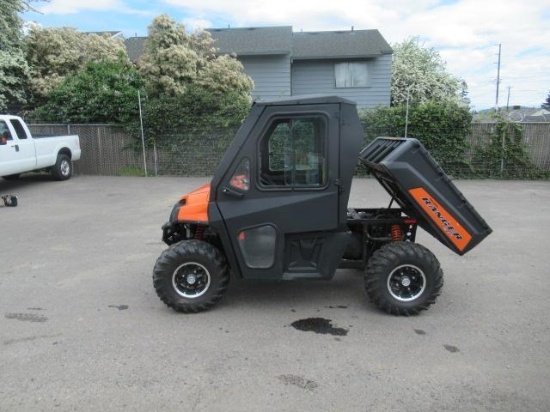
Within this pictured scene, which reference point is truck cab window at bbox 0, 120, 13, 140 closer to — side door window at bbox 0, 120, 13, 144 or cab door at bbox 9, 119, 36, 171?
side door window at bbox 0, 120, 13, 144

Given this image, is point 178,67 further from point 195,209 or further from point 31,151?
point 195,209

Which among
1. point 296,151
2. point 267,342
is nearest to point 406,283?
point 267,342

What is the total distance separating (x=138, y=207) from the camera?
9.91 m

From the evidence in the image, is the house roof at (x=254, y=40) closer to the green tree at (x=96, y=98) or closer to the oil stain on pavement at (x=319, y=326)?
the green tree at (x=96, y=98)

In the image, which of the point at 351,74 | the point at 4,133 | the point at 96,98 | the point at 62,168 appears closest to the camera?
the point at 4,133

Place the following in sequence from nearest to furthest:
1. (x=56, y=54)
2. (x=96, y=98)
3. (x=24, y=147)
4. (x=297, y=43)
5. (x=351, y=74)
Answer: (x=24, y=147), (x=96, y=98), (x=56, y=54), (x=351, y=74), (x=297, y=43)

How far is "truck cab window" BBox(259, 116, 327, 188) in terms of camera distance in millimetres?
4270

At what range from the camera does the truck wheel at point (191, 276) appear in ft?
14.6

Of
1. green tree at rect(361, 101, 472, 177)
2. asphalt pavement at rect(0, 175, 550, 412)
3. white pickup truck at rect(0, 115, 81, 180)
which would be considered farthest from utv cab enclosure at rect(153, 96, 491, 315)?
green tree at rect(361, 101, 472, 177)

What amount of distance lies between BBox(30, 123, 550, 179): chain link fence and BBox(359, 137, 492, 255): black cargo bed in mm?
9332

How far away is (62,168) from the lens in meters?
13.5

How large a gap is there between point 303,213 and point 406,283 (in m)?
1.21

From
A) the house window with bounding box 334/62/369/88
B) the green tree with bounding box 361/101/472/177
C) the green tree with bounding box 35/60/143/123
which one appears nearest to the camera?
the green tree with bounding box 361/101/472/177

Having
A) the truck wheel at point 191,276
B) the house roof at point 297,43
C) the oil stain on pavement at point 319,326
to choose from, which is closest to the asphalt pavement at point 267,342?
the oil stain on pavement at point 319,326
